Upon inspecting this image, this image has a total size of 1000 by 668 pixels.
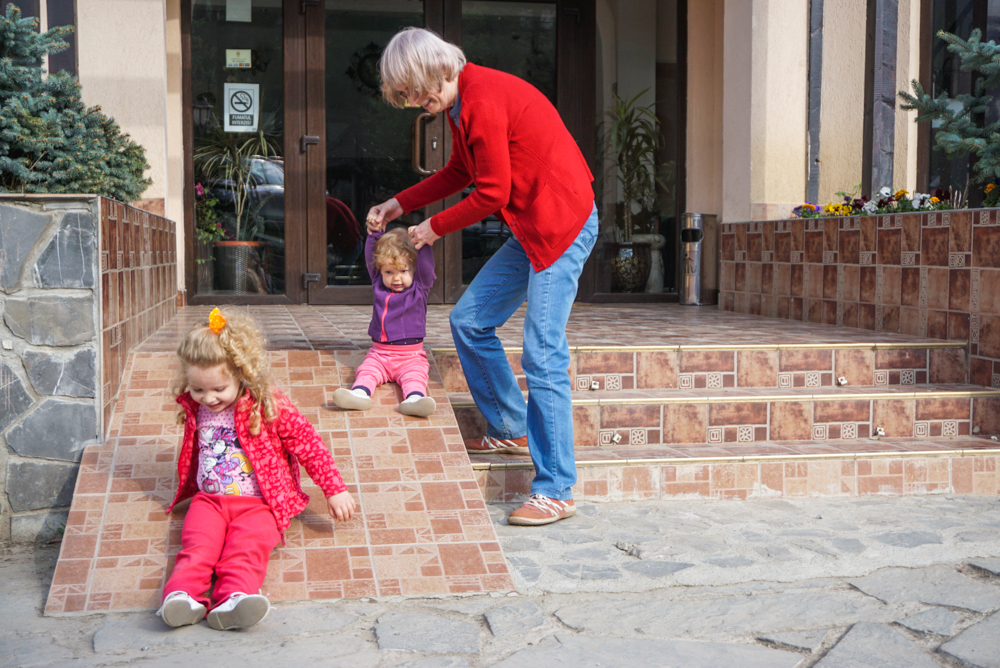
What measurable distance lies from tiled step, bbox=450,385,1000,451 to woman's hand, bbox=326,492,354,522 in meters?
1.12

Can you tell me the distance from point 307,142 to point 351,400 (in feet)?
12.7

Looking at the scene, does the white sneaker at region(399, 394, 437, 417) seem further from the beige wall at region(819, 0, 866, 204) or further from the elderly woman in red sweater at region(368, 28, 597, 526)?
the beige wall at region(819, 0, 866, 204)

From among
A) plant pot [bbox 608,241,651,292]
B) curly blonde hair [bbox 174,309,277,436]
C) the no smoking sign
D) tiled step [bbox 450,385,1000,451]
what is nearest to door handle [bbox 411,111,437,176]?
the no smoking sign

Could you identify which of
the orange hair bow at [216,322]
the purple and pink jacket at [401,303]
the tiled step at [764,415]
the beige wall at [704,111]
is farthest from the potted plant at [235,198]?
the orange hair bow at [216,322]

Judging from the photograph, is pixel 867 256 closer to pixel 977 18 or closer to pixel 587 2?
pixel 977 18

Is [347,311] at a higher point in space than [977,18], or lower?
lower

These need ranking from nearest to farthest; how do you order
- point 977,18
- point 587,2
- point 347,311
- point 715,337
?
point 715,337
point 977,18
point 347,311
point 587,2

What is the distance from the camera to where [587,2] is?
7.05 meters

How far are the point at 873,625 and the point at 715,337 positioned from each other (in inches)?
95.2

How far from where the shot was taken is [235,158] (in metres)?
6.66

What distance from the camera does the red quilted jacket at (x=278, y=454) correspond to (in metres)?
2.57

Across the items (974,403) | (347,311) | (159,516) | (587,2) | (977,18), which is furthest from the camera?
(587,2)

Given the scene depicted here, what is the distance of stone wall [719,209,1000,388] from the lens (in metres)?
4.25

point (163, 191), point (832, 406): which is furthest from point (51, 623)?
point (163, 191)
